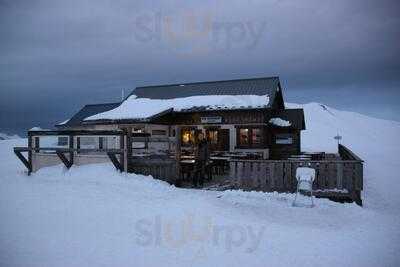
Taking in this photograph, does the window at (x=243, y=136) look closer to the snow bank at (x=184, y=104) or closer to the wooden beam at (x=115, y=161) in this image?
the snow bank at (x=184, y=104)

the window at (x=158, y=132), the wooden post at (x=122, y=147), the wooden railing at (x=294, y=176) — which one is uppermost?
the window at (x=158, y=132)

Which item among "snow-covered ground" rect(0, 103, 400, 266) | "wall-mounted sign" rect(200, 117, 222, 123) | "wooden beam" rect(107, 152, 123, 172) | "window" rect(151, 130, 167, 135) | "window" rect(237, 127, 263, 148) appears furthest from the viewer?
"window" rect(151, 130, 167, 135)

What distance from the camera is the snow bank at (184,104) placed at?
20484 mm

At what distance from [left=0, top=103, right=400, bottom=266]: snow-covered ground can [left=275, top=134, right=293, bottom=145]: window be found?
9402 mm

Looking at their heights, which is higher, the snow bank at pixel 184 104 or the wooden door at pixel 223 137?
the snow bank at pixel 184 104

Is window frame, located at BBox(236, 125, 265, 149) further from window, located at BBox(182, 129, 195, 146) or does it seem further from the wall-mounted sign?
window, located at BBox(182, 129, 195, 146)

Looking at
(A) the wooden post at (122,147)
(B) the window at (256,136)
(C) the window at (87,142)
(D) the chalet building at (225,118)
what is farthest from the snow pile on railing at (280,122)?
(A) the wooden post at (122,147)

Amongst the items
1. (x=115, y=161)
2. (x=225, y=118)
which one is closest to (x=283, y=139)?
(x=225, y=118)

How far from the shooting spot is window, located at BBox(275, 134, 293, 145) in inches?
888

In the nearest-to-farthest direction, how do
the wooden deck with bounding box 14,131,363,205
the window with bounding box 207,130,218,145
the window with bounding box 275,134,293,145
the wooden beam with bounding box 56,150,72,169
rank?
the wooden deck with bounding box 14,131,363,205, the wooden beam with bounding box 56,150,72,169, the window with bounding box 207,130,218,145, the window with bounding box 275,134,293,145

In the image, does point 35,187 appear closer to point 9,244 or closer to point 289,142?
point 9,244

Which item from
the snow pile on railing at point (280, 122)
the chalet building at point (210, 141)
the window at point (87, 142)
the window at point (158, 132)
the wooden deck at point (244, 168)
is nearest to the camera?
the wooden deck at point (244, 168)

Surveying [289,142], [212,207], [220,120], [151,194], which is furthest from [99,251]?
[289,142]

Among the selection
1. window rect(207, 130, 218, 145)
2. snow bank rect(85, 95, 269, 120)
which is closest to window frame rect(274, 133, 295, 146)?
snow bank rect(85, 95, 269, 120)
